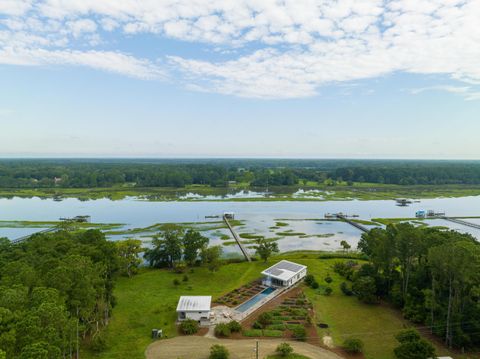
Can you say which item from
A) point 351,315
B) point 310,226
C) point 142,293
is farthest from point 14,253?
point 310,226

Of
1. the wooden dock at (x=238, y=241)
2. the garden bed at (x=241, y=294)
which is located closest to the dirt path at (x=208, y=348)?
the garden bed at (x=241, y=294)

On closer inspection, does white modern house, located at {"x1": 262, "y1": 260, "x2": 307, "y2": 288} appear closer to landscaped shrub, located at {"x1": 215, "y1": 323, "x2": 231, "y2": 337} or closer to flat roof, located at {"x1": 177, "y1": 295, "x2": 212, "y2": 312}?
flat roof, located at {"x1": 177, "y1": 295, "x2": 212, "y2": 312}

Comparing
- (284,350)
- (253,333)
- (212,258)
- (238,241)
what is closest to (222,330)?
(253,333)

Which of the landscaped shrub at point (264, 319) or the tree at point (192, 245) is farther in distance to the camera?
the tree at point (192, 245)

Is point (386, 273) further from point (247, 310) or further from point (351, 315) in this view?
point (247, 310)

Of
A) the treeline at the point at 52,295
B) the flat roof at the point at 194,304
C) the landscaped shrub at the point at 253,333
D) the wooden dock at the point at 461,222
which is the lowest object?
the landscaped shrub at the point at 253,333

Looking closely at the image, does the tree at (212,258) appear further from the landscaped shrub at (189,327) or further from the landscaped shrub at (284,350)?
the landscaped shrub at (284,350)
